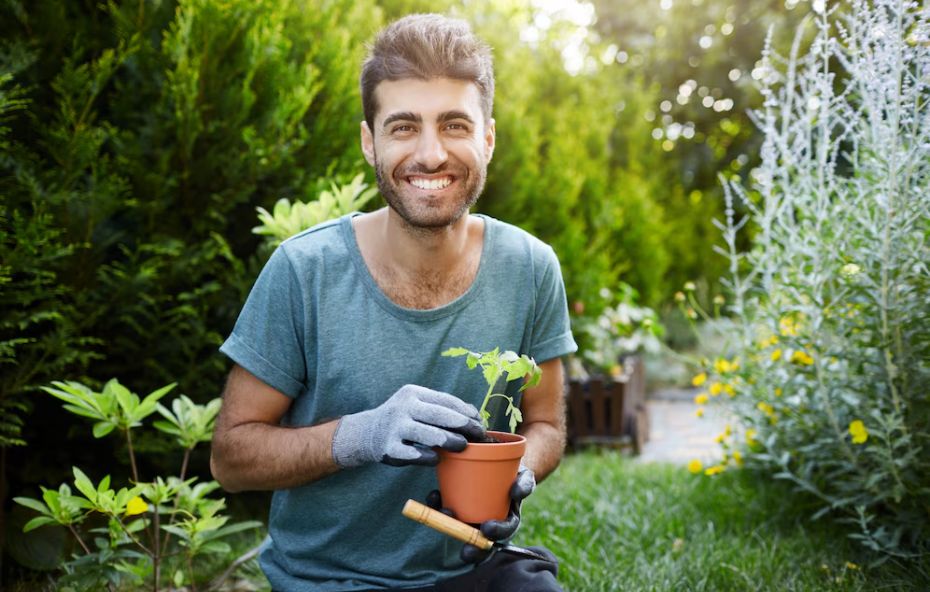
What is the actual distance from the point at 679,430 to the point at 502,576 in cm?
415

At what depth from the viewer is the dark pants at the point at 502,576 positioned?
5.89 ft

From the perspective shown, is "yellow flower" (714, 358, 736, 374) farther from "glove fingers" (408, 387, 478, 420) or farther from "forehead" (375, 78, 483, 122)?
"glove fingers" (408, 387, 478, 420)

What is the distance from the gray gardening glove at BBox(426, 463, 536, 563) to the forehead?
842 mm

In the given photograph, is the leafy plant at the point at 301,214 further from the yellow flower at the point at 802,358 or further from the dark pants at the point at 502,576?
the yellow flower at the point at 802,358

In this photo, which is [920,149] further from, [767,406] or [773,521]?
[773,521]

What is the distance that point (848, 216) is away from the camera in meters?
2.76

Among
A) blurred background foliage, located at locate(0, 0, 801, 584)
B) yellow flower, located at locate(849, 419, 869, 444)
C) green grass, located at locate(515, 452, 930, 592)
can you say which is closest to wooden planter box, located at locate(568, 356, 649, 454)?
green grass, located at locate(515, 452, 930, 592)

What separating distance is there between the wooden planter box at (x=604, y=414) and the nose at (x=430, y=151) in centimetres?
318

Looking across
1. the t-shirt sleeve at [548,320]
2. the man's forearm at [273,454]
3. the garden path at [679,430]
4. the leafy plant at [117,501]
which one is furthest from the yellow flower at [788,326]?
the leafy plant at [117,501]

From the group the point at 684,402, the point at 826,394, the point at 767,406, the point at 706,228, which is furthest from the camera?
the point at 706,228

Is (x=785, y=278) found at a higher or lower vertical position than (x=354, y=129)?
lower

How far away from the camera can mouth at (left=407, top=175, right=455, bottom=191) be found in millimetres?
1926

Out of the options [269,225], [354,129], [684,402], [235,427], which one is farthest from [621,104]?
[235,427]

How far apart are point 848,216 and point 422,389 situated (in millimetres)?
1826
